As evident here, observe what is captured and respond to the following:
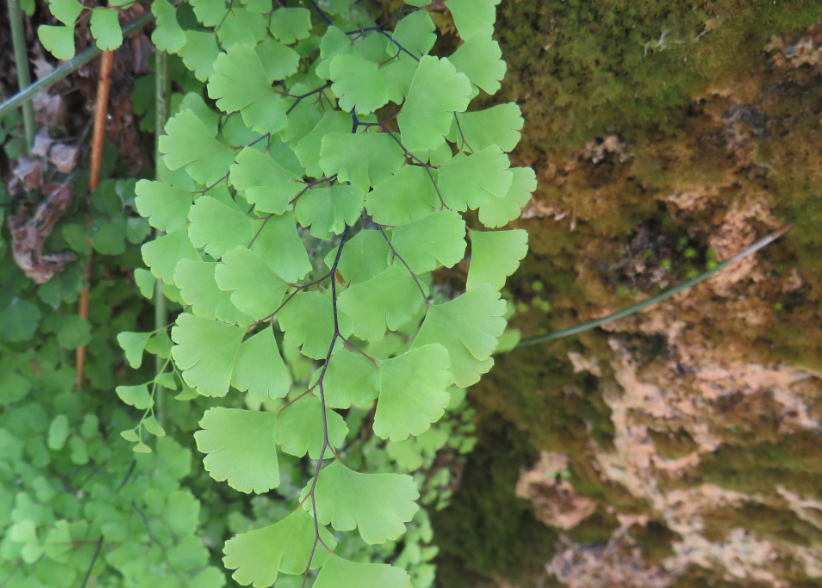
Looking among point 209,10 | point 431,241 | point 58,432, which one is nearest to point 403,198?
point 431,241

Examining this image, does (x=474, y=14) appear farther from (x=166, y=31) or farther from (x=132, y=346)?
(x=132, y=346)

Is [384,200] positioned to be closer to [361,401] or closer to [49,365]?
[361,401]

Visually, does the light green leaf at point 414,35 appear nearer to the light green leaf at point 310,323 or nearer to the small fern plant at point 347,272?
the small fern plant at point 347,272

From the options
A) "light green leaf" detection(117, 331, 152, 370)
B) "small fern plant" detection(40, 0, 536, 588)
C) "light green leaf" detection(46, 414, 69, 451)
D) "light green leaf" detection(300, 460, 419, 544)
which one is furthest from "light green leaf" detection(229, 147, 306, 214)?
"light green leaf" detection(46, 414, 69, 451)

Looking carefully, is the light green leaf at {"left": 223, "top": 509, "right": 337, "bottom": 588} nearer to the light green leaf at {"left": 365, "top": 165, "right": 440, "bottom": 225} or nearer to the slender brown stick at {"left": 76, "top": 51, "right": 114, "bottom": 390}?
the light green leaf at {"left": 365, "top": 165, "right": 440, "bottom": 225}

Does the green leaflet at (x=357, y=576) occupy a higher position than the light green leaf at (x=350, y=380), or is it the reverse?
the light green leaf at (x=350, y=380)

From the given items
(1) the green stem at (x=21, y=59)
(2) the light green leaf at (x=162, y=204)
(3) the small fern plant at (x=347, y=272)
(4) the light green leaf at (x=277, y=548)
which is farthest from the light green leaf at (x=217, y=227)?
(1) the green stem at (x=21, y=59)
